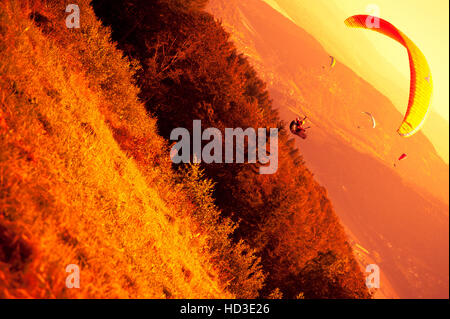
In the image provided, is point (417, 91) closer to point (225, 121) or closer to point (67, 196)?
point (225, 121)

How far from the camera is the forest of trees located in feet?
61.1

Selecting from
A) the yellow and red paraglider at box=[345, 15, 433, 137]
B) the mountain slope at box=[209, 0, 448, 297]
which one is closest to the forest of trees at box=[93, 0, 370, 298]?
the yellow and red paraglider at box=[345, 15, 433, 137]

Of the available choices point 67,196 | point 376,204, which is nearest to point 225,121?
point 67,196

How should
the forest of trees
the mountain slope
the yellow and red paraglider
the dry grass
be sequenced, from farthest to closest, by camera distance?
the mountain slope → the forest of trees → the yellow and red paraglider → the dry grass

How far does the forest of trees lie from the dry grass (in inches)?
271

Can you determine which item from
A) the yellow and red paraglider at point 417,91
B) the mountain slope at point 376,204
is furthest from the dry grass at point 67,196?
the mountain slope at point 376,204

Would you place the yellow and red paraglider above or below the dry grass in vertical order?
above

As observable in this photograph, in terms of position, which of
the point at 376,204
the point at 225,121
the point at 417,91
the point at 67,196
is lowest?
the point at 376,204

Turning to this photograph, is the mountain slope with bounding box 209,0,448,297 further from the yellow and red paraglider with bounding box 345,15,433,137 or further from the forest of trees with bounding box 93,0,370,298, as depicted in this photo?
the forest of trees with bounding box 93,0,370,298

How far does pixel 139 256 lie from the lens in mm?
6234

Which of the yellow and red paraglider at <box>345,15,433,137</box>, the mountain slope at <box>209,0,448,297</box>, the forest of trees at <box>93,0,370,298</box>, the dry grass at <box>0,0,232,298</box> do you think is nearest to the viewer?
the dry grass at <box>0,0,232,298</box>

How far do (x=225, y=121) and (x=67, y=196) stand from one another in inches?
643

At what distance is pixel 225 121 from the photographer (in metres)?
20.9
